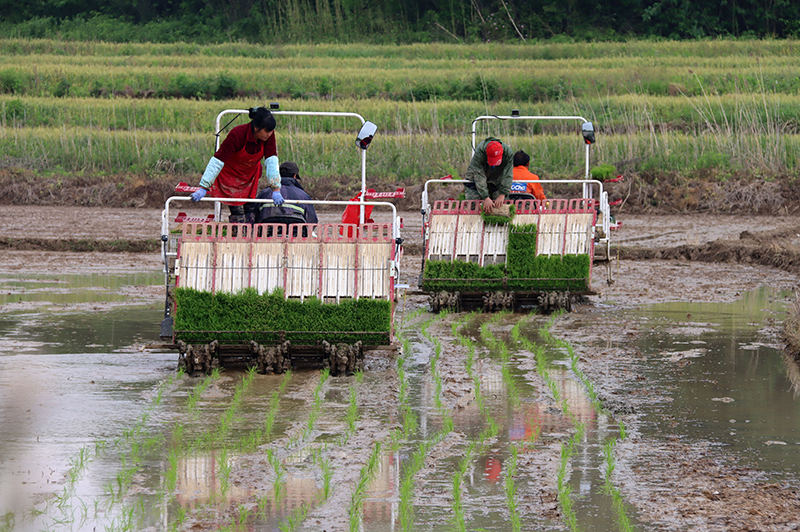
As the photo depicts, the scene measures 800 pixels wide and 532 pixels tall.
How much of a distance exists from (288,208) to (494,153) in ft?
11.9

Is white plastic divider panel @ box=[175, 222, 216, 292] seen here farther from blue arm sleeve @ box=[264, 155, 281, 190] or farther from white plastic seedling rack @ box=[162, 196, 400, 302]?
blue arm sleeve @ box=[264, 155, 281, 190]

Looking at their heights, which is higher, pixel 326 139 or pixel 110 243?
pixel 326 139

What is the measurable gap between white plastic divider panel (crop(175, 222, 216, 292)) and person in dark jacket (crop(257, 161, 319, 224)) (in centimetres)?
83

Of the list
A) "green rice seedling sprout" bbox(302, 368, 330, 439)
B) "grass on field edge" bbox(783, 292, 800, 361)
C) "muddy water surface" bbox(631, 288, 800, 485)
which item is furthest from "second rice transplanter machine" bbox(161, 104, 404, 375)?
"grass on field edge" bbox(783, 292, 800, 361)

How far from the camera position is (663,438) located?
7.43 meters

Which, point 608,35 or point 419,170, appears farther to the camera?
point 608,35

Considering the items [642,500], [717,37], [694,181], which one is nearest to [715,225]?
[694,181]

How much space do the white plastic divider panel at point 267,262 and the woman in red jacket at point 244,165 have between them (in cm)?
46

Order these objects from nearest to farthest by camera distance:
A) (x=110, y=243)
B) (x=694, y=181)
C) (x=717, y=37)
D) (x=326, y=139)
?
(x=110, y=243), (x=694, y=181), (x=326, y=139), (x=717, y=37)

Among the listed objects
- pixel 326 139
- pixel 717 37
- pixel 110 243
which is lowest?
pixel 110 243

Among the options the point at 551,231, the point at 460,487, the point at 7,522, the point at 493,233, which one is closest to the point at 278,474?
the point at 460,487

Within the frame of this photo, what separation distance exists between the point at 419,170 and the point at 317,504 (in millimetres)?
21431

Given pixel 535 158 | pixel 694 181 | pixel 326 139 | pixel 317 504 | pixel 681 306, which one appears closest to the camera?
pixel 317 504

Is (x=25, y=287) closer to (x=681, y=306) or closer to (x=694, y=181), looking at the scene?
(x=681, y=306)
